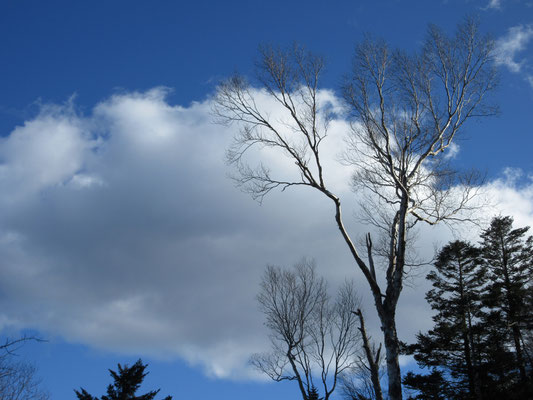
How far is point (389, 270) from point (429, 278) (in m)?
15.4

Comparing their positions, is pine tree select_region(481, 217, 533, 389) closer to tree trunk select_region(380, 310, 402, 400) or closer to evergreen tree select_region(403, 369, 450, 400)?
evergreen tree select_region(403, 369, 450, 400)

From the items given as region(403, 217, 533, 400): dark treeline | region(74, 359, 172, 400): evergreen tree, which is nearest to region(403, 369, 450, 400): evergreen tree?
region(403, 217, 533, 400): dark treeline

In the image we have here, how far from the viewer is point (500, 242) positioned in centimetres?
2692

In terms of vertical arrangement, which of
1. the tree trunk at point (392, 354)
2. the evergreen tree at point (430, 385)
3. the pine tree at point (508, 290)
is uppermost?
the pine tree at point (508, 290)

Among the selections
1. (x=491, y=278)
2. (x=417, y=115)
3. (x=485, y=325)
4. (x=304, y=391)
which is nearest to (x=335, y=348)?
(x=304, y=391)

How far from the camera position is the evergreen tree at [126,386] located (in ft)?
75.2

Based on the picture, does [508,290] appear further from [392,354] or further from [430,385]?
[392,354]

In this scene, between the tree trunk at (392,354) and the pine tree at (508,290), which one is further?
the pine tree at (508,290)

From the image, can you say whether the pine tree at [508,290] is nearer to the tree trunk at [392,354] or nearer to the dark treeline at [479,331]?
the dark treeline at [479,331]

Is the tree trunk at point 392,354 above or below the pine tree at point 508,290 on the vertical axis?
below

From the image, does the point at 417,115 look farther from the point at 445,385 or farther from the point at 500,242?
the point at 500,242

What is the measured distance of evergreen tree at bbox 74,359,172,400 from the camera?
902 inches

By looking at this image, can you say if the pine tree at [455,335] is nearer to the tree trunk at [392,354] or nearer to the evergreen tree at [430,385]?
the evergreen tree at [430,385]

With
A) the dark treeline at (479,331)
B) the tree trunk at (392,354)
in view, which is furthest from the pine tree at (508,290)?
the tree trunk at (392,354)
